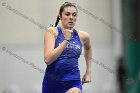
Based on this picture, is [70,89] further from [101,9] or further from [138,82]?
[101,9]

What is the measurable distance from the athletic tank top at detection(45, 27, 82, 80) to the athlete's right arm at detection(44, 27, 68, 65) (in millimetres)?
36

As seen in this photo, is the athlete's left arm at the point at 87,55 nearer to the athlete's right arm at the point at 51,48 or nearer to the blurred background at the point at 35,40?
the athlete's right arm at the point at 51,48

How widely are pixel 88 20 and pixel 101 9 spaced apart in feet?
0.68

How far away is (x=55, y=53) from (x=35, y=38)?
3.08m

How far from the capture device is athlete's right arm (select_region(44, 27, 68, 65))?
1865 mm

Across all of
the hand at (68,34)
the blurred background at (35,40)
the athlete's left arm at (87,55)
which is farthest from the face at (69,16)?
the blurred background at (35,40)

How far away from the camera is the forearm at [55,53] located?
6.10ft

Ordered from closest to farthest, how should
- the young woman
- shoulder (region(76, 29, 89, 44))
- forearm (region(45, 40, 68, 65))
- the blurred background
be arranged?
forearm (region(45, 40, 68, 65)) < the young woman < shoulder (region(76, 29, 89, 44)) < the blurred background

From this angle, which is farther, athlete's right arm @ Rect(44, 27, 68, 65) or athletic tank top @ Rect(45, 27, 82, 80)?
athletic tank top @ Rect(45, 27, 82, 80)

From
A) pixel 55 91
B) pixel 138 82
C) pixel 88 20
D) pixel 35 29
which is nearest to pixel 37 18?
pixel 35 29

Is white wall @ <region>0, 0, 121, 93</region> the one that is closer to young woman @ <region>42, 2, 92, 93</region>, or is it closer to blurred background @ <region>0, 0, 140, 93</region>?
blurred background @ <region>0, 0, 140, 93</region>

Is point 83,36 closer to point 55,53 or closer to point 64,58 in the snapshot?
point 64,58

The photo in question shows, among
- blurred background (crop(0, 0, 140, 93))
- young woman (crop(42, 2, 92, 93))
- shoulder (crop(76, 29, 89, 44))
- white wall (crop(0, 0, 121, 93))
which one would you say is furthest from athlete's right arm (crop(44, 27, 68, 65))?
white wall (crop(0, 0, 121, 93))

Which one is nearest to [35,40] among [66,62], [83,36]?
[83,36]
